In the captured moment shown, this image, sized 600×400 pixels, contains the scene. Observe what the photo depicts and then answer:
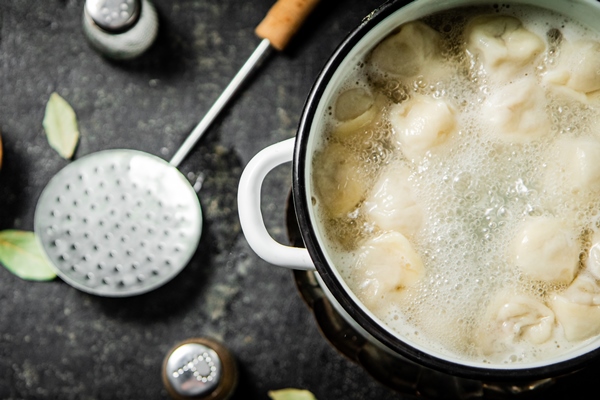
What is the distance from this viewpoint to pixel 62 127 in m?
1.01

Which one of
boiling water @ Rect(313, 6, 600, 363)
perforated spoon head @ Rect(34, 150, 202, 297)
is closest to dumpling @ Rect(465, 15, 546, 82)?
boiling water @ Rect(313, 6, 600, 363)

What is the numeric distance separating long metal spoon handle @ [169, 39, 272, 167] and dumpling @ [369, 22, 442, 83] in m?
0.33

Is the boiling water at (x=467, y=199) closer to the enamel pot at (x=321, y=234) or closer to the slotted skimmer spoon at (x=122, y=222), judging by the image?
the enamel pot at (x=321, y=234)

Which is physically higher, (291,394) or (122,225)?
(122,225)

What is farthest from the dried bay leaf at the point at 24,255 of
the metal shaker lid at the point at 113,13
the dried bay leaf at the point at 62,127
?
the metal shaker lid at the point at 113,13

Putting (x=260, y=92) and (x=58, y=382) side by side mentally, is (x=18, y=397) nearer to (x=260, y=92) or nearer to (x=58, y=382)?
(x=58, y=382)

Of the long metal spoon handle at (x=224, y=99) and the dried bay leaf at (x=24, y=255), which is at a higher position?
the long metal spoon handle at (x=224, y=99)

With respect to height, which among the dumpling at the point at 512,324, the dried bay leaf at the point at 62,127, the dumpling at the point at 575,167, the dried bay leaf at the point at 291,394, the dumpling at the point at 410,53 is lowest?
the dried bay leaf at the point at 291,394

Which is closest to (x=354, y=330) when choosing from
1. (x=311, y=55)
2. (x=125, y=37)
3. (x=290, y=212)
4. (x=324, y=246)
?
(x=290, y=212)

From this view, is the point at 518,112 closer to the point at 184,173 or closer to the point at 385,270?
the point at 385,270

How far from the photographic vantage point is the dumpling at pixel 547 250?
2.18 feet

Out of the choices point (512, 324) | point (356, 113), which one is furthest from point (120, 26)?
point (512, 324)

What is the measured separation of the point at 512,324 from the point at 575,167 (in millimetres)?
171

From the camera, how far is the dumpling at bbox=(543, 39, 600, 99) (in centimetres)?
67
